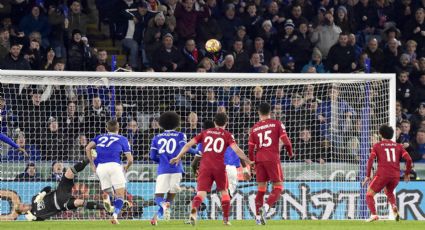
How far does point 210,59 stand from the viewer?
24.5m

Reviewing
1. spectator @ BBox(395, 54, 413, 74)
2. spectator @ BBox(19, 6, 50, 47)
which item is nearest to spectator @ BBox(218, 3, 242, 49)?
spectator @ BBox(395, 54, 413, 74)

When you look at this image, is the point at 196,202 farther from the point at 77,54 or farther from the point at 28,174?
the point at 77,54

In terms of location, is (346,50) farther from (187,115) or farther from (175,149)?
(175,149)

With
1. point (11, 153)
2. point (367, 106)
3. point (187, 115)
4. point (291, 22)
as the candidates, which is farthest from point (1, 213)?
point (291, 22)

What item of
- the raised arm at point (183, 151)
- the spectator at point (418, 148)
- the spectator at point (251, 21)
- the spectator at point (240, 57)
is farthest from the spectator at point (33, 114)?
the spectator at point (418, 148)

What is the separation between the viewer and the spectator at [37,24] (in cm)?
2472

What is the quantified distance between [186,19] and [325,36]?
318 centimetres

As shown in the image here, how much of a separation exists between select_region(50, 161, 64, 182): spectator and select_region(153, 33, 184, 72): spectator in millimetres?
4252

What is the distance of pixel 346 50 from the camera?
25.7 meters

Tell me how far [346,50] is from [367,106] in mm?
4501

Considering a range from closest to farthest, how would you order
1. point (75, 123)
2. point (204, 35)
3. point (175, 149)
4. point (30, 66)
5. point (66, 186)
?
point (175, 149), point (66, 186), point (75, 123), point (30, 66), point (204, 35)

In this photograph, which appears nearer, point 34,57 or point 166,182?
point 166,182

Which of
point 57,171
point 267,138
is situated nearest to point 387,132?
point 267,138

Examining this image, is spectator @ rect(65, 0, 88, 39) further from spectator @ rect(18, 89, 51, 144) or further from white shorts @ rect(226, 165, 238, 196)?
white shorts @ rect(226, 165, 238, 196)
